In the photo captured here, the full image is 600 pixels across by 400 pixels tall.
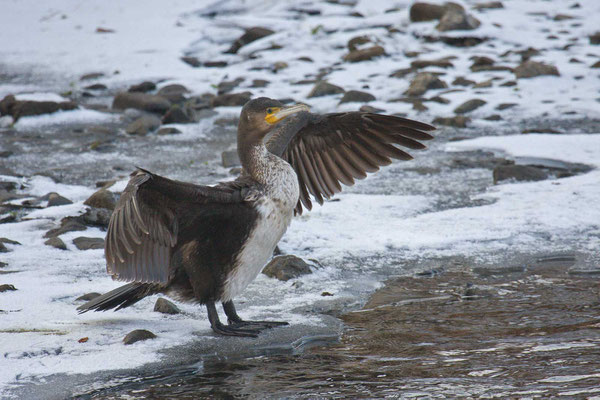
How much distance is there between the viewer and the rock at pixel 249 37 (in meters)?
13.7

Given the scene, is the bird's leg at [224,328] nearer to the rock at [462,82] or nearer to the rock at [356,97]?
the rock at [356,97]

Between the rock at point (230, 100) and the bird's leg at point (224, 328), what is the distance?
649 centimetres

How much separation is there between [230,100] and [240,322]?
6506 millimetres

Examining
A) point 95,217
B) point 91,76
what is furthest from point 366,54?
point 95,217

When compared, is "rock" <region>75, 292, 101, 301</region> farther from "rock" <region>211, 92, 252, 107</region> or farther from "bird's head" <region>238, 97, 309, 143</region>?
"rock" <region>211, 92, 252, 107</region>

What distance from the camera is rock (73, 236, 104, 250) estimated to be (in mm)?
5887

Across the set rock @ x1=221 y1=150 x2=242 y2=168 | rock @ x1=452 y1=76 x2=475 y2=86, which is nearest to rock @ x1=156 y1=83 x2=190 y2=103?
rock @ x1=221 y1=150 x2=242 y2=168

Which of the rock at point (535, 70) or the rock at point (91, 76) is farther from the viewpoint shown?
the rock at point (91, 76)

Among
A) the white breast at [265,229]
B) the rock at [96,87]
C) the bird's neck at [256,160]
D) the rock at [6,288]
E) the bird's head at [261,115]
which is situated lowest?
the rock at [96,87]

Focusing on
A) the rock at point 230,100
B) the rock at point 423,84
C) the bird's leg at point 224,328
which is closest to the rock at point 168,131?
the rock at point 230,100

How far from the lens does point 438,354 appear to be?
4105 millimetres

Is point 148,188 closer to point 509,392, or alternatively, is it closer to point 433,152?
point 509,392

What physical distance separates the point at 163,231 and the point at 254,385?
0.97 meters

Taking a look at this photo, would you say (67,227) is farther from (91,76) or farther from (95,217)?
(91,76)
